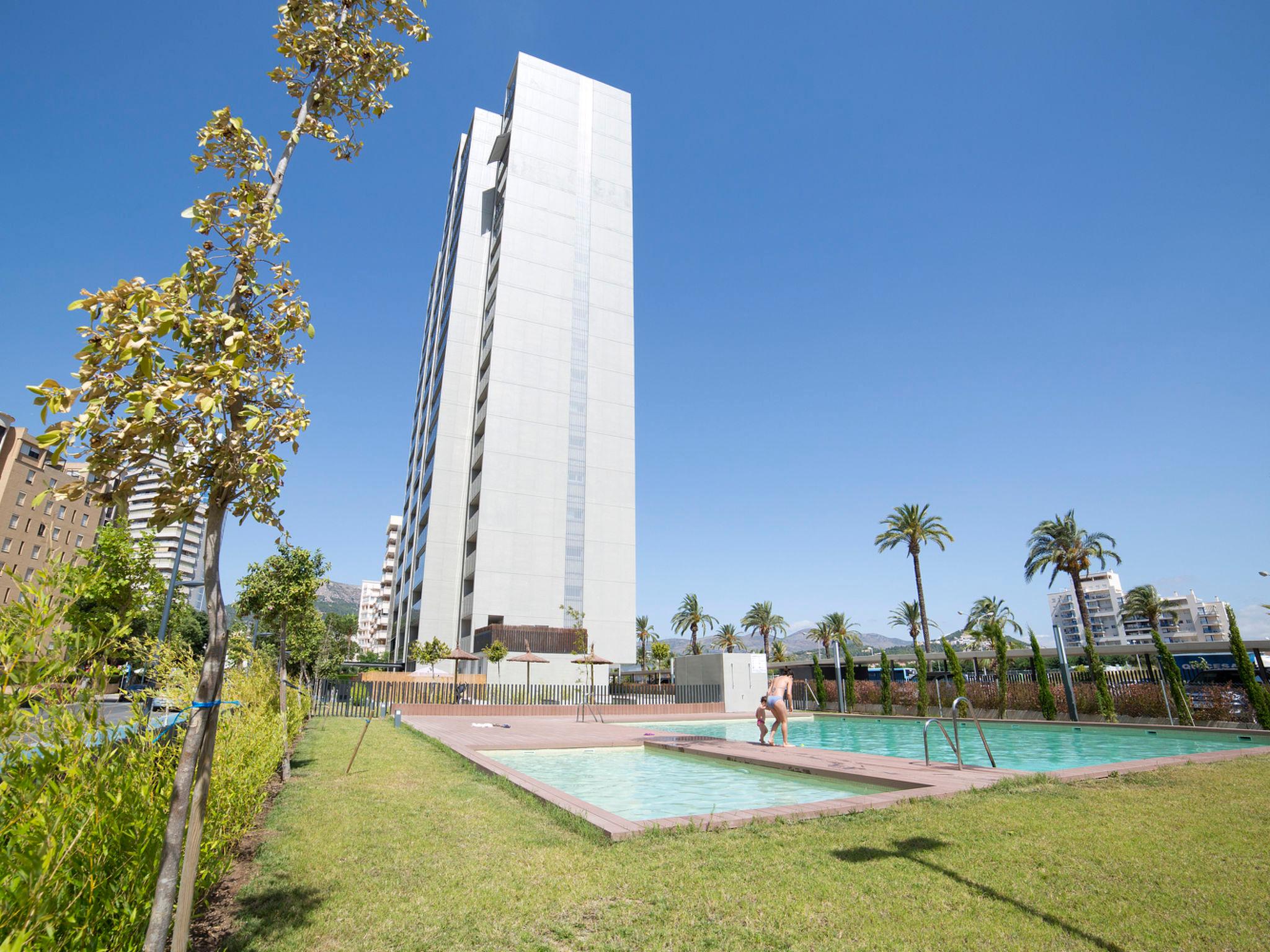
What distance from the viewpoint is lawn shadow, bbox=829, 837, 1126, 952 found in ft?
12.8

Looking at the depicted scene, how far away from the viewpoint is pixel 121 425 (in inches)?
106

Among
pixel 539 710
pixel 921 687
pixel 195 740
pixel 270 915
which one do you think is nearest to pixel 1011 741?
pixel 921 687

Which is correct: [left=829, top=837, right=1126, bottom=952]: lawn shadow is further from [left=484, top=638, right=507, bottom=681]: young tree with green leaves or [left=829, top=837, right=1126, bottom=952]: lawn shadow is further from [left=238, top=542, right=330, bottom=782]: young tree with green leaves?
[left=484, top=638, right=507, bottom=681]: young tree with green leaves

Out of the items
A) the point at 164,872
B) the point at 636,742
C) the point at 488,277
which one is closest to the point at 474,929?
the point at 164,872

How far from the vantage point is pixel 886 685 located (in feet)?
100

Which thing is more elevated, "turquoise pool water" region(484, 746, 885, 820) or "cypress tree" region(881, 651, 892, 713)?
"cypress tree" region(881, 651, 892, 713)

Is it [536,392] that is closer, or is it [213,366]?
[213,366]

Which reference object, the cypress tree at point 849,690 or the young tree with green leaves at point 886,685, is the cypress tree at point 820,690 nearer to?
the cypress tree at point 849,690

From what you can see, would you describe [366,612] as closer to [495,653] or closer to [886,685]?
[495,653]

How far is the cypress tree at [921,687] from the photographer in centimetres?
2820

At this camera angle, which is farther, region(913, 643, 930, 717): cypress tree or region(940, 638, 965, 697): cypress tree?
region(913, 643, 930, 717): cypress tree

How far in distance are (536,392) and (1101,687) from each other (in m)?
42.0

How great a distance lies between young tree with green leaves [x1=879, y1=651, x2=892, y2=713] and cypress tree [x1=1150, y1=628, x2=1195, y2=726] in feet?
35.1

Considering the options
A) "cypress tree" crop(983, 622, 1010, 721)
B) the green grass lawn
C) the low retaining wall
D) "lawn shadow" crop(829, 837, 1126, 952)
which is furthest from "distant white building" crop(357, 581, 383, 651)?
"lawn shadow" crop(829, 837, 1126, 952)
